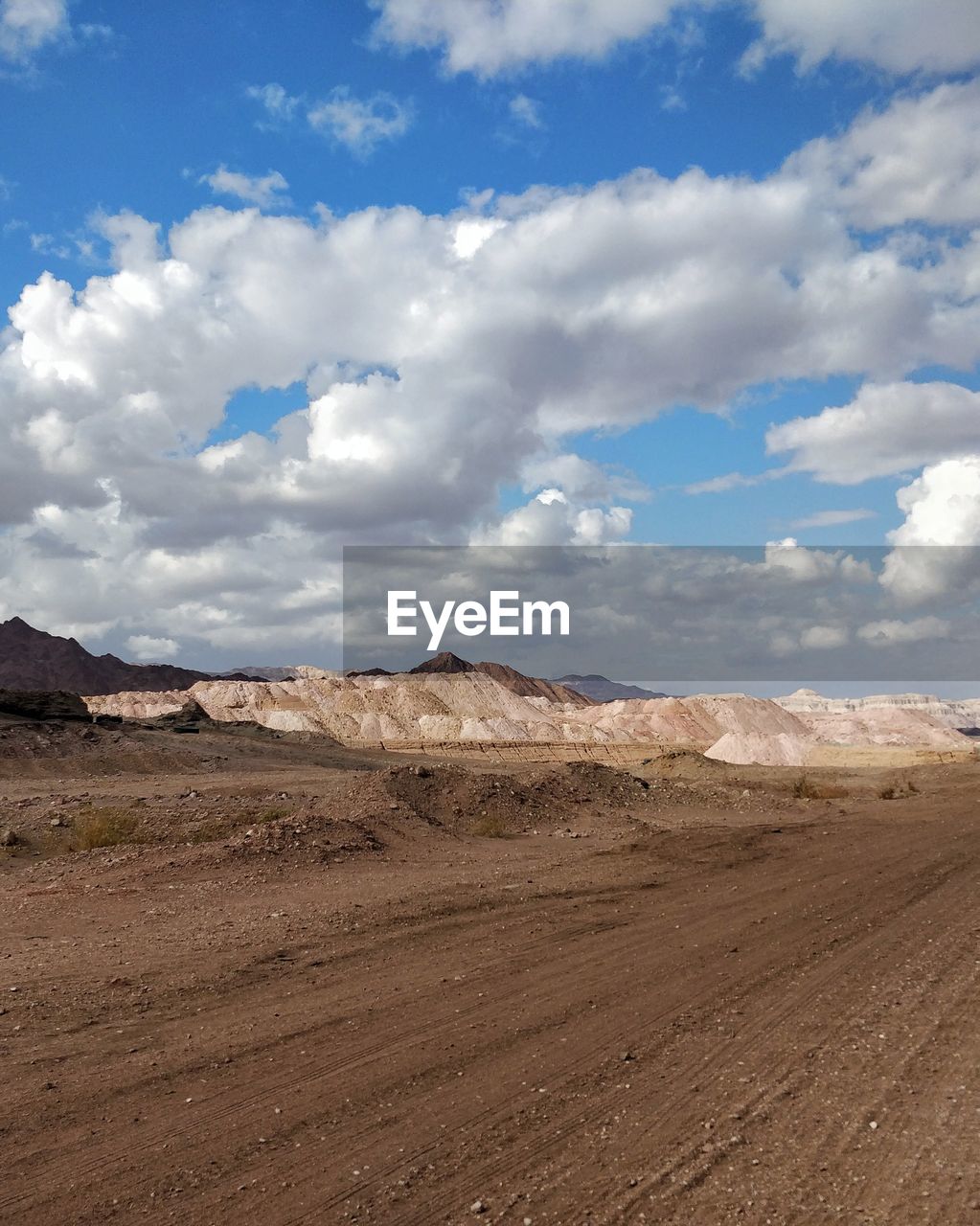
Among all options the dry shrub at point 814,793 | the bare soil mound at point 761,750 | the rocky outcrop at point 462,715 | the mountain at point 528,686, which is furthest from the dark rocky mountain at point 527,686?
the dry shrub at point 814,793

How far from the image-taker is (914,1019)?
8.02 m

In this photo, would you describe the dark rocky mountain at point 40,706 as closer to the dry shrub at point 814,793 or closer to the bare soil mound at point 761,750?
the dry shrub at point 814,793

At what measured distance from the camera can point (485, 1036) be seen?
756 centimetres

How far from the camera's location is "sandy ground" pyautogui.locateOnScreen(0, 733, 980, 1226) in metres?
5.31

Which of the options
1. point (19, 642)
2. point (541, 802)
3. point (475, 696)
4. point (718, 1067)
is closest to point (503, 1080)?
point (718, 1067)

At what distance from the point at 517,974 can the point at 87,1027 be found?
3833mm

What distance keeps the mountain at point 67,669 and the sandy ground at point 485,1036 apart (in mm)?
139585

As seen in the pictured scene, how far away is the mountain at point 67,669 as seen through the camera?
145m

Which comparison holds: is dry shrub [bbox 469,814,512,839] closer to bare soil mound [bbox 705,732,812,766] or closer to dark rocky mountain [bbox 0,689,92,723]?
dark rocky mountain [bbox 0,689,92,723]

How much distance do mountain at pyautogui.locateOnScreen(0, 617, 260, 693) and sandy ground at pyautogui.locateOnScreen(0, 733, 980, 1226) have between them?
140 m

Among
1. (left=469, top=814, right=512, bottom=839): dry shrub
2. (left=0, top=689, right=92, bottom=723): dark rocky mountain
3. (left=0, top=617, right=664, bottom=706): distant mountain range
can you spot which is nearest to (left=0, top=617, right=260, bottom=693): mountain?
(left=0, top=617, right=664, bottom=706): distant mountain range

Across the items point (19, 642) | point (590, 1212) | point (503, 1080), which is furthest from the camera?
point (19, 642)

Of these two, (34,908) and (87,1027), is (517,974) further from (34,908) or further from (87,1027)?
(34,908)

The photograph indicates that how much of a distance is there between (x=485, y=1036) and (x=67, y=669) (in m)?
156
